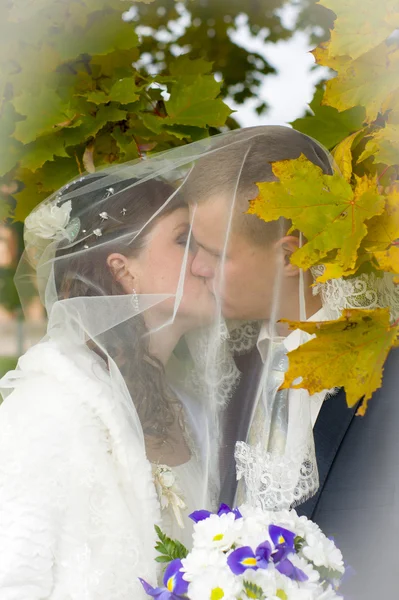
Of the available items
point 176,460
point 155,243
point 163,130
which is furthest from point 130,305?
point 163,130

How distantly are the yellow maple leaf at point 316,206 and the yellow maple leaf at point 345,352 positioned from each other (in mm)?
104

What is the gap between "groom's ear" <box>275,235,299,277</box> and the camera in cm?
174

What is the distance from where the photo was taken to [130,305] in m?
1.86

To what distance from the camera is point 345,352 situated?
3.59 feet

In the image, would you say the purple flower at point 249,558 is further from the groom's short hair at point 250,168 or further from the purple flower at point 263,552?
the groom's short hair at point 250,168

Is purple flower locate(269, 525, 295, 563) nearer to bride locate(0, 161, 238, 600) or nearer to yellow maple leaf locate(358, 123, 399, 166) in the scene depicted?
bride locate(0, 161, 238, 600)

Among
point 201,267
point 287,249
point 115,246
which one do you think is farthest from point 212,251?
point 115,246

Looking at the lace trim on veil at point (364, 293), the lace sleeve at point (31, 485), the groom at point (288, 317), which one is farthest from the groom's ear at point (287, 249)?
the lace sleeve at point (31, 485)

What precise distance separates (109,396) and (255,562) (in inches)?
26.8

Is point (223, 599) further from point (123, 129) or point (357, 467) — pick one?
point (123, 129)

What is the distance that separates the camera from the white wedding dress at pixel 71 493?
5.13 feet

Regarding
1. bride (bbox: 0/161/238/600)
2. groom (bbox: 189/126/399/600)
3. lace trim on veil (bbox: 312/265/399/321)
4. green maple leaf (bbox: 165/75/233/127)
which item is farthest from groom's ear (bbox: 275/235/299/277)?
green maple leaf (bbox: 165/75/233/127)

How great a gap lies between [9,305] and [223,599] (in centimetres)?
173

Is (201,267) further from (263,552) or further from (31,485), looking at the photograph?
(263,552)
